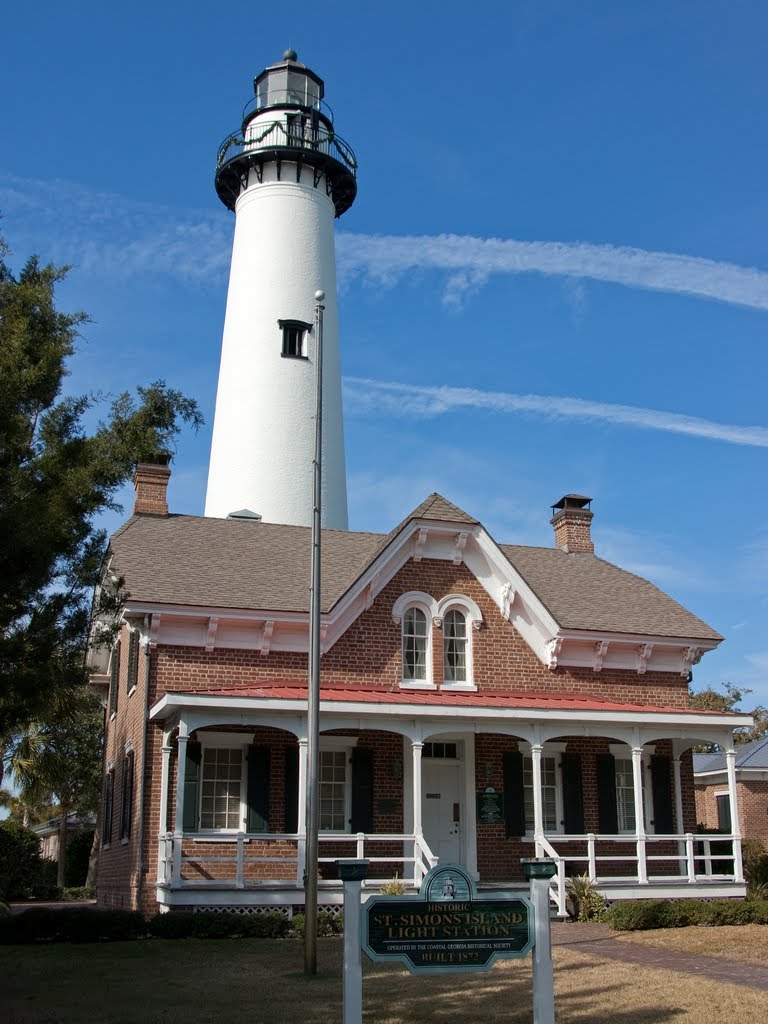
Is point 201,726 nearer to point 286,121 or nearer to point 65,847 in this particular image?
point 286,121

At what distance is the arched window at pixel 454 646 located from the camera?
72.6ft

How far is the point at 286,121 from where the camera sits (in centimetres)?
3272

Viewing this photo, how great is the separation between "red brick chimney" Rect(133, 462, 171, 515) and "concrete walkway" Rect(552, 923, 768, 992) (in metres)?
11.9

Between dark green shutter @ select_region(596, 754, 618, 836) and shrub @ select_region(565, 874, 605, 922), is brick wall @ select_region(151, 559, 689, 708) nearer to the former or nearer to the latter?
dark green shutter @ select_region(596, 754, 618, 836)

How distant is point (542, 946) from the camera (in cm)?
955

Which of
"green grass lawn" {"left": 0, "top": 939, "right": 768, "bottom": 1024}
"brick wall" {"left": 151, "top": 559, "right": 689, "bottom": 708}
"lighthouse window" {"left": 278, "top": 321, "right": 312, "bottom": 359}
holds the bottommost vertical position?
"green grass lawn" {"left": 0, "top": 939, "right": 768, "bottom": 1024}

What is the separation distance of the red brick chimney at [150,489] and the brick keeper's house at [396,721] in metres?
0.06

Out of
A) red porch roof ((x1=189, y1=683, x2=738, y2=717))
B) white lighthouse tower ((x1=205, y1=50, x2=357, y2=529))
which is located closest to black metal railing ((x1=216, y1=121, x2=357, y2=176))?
white lighthouse tower ((x1=205, y1=50, x2=357, y2=529))

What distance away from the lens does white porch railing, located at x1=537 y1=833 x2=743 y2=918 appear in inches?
768

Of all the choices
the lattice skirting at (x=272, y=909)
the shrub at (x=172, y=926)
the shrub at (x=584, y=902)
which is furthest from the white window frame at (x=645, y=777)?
the shrub at (x=172, y=926)

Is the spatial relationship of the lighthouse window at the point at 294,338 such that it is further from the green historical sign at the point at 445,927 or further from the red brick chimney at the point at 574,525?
the green historical sign at the point at 445,927

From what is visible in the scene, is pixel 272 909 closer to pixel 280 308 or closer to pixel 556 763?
pixel 556 763

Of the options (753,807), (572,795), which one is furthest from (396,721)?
(753,807)

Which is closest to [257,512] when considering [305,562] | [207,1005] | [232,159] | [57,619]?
[305,562]
